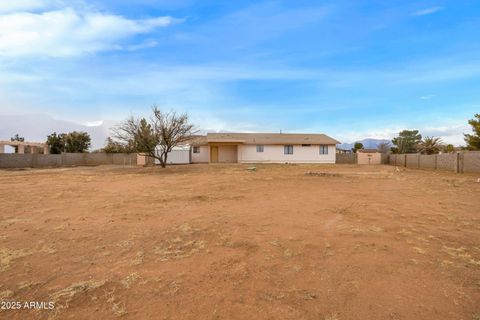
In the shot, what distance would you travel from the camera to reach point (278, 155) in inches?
1357

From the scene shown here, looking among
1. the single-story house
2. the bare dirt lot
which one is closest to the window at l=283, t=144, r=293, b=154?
the single-story house

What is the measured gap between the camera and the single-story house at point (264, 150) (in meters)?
34.2

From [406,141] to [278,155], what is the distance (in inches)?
1362

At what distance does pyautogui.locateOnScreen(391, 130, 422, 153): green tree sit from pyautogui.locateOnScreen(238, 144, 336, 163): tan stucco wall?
24.0 meters

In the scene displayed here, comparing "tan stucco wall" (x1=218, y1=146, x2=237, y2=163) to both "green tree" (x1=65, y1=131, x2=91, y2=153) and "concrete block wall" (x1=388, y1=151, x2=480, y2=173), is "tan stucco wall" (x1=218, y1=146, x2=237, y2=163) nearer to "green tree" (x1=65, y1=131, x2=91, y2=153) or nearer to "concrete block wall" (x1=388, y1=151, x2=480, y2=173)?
"concrete block wall" (x1=388, y1=151, x2=480, y2=173)

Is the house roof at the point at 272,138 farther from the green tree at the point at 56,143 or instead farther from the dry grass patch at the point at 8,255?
the dry grass patch at the point at 8,255

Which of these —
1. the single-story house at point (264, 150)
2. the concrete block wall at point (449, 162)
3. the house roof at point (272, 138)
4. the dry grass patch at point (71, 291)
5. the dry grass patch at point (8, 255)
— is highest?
the house roof at point (272, 138)

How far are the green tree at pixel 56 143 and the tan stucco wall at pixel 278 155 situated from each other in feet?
85.2

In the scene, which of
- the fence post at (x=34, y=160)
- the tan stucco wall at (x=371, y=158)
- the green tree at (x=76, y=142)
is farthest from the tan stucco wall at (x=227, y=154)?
the green tree at (x=76, y=142)

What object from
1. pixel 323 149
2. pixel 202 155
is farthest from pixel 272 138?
pixel 202 155

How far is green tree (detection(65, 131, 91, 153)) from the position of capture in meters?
42.5

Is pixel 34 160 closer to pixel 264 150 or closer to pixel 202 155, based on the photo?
pixel 202 155

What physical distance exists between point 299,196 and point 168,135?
1623cm

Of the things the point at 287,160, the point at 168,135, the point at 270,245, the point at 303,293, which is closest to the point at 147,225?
the point at 270,245
